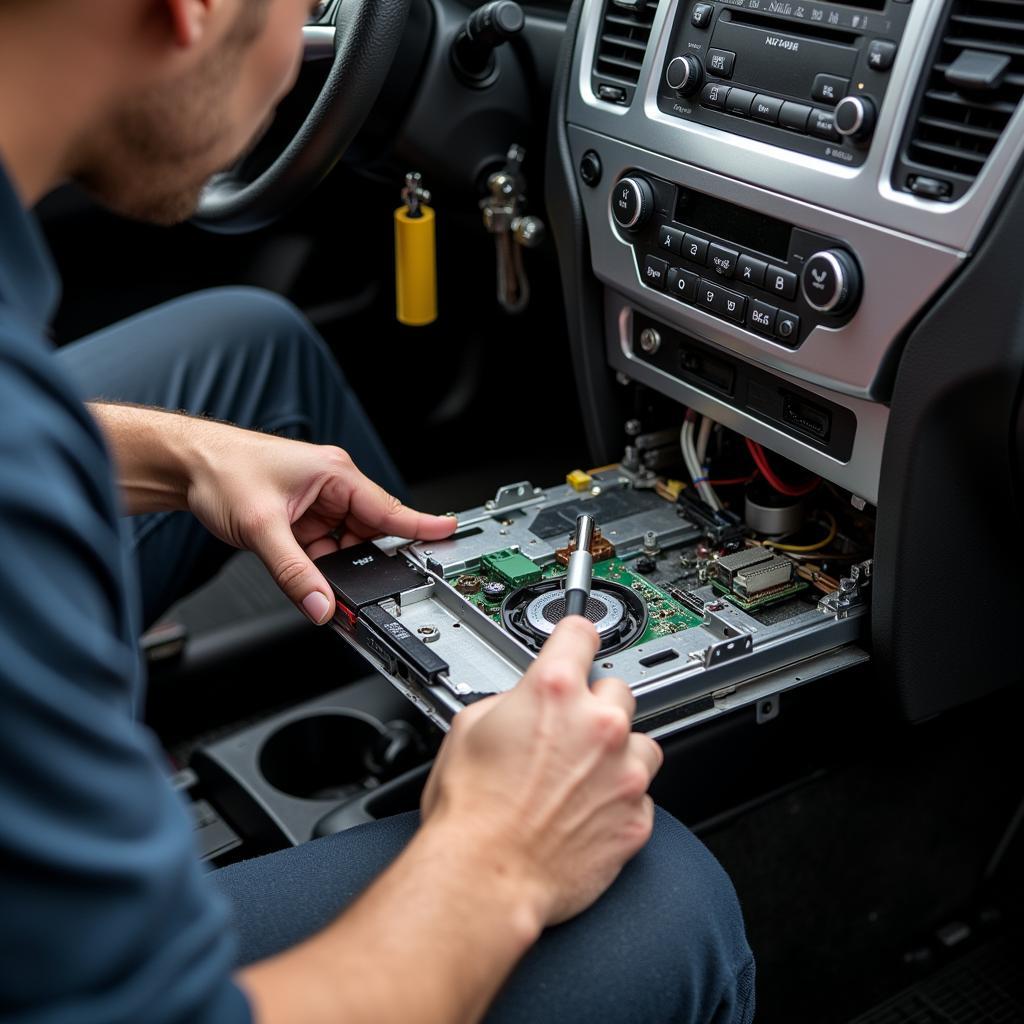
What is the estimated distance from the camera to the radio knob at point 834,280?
1037mm

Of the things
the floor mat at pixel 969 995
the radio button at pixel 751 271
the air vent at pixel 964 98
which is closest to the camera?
the air vent at pixel 964 98

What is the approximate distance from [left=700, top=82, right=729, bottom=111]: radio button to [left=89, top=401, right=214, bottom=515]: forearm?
0.57m

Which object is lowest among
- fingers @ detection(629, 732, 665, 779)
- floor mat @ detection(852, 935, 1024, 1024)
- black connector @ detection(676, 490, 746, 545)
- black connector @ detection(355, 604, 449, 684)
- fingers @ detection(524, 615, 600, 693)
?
floor mat @ detection(852, 935, 1024, 1024)

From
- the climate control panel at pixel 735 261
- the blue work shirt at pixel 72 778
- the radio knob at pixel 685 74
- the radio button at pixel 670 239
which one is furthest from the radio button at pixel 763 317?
the blue work shirt at pixel 72 778

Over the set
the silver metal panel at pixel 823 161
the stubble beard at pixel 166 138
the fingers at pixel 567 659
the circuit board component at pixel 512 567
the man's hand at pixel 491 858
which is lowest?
the circuit board component at pixel 512 567

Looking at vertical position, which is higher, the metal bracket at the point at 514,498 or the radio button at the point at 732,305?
the radio button at the point at 732,305

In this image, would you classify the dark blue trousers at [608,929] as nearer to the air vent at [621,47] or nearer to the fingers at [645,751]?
the fingers at [645,751]

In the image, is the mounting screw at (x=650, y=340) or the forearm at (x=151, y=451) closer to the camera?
the forearm at (x=151, y=451)

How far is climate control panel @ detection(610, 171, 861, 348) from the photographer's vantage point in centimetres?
106

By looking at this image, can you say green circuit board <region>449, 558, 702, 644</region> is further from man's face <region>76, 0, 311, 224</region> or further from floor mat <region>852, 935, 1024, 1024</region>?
floor mat <region>852, 935, 1024, 1024</region>

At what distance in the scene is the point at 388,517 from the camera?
3.92ft

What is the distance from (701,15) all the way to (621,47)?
135 millimetres

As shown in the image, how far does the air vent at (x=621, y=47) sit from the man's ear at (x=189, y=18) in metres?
0.70

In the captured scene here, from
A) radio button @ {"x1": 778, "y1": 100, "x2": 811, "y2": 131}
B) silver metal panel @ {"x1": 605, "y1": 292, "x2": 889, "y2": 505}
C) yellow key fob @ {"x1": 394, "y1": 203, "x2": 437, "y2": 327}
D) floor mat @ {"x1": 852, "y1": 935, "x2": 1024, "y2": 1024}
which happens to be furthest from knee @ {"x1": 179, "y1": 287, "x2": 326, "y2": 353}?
floor mat @ {"x1": 852, "y1": 935, "x2": 1024, "y2": 1024}
